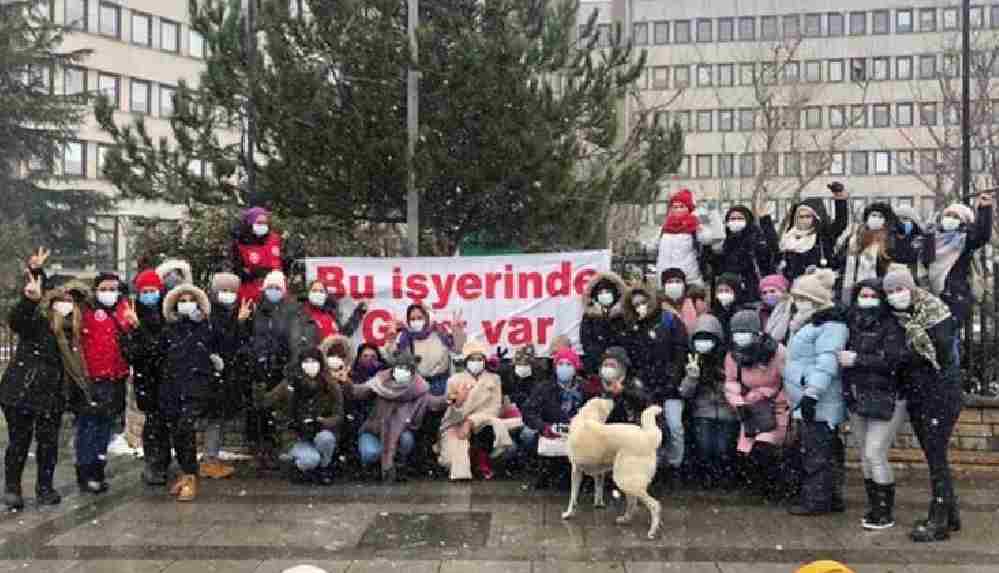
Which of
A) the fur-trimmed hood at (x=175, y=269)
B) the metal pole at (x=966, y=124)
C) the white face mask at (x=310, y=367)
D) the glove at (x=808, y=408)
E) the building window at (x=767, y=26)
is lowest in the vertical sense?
the glove at (x=808, y=408)

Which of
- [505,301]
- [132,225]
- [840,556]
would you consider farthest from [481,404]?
[132,225]

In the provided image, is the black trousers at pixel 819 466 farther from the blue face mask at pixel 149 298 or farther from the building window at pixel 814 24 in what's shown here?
the building window at pixel 814 24

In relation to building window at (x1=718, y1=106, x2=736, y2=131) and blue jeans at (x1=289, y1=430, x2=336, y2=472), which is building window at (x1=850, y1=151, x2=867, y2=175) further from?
blue jeans at (x1=289, y1=430, x2=336, y2=472)

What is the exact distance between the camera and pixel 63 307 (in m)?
8.42

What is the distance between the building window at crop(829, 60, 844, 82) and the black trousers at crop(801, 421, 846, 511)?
56.6 metres

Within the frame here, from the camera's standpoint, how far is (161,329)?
9.18m

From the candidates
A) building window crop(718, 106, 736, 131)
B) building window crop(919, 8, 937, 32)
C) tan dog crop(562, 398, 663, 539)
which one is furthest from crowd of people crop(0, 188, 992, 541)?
building window crop(919, 8, 937, 32)

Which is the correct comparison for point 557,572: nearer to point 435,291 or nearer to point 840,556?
point 840,556

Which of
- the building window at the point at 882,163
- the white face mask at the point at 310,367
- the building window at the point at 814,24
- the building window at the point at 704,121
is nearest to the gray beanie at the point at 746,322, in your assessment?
the white face mask at the point at 310,367

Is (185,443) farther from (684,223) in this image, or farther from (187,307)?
(684,223)

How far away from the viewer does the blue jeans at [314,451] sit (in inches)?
359

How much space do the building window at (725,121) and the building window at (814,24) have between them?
247 inches

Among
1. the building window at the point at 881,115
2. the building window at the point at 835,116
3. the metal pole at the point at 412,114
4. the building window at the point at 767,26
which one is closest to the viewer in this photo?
the metal pole at the point at 412,114

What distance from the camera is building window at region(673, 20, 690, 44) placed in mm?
64000
